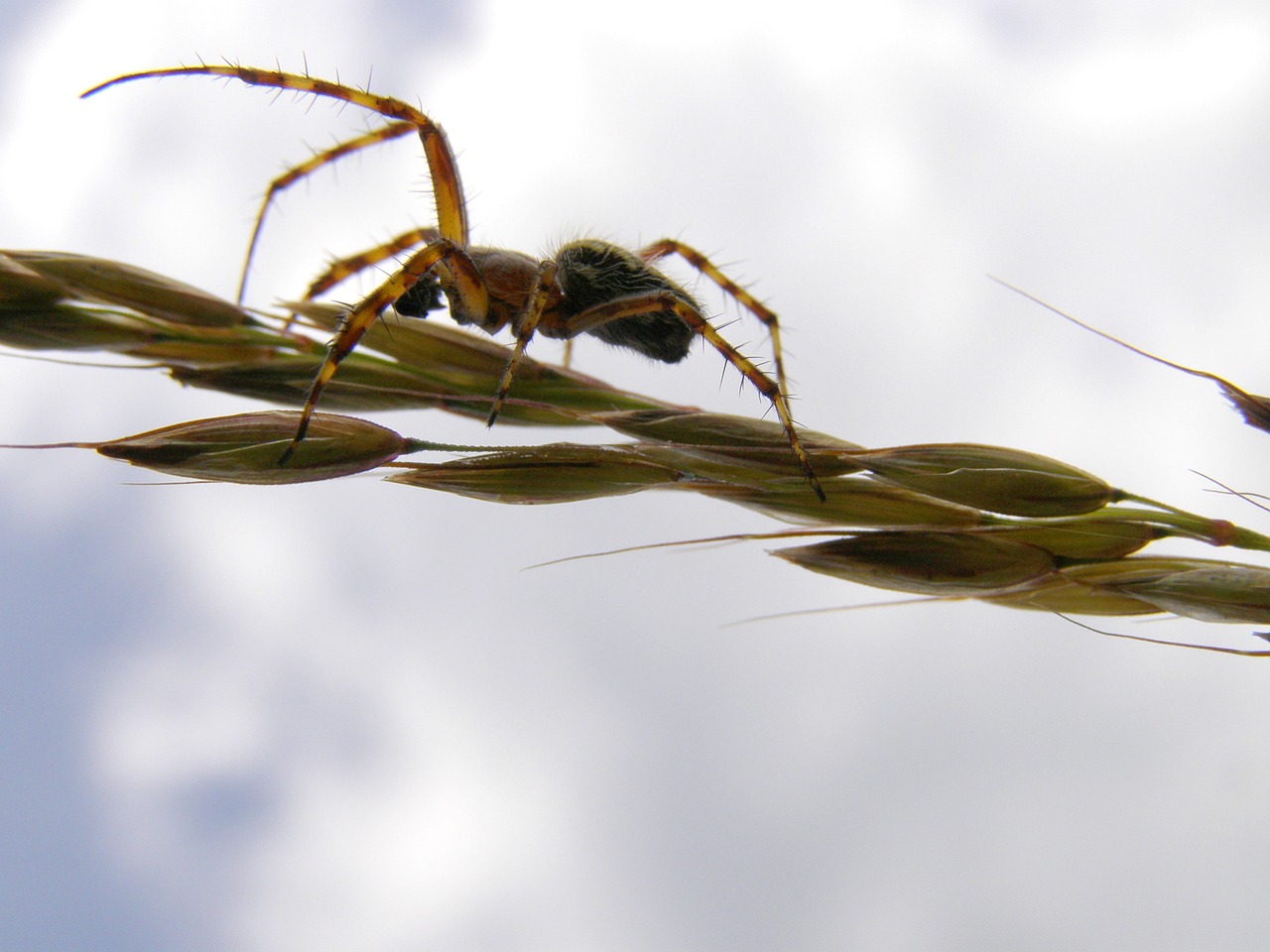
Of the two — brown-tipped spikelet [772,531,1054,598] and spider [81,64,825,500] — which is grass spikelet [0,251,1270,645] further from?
spider [81,64,825,500]

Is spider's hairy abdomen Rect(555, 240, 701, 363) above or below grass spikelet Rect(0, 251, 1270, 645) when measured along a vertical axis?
above

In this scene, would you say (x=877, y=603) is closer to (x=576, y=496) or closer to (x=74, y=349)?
(x=576, y=496)

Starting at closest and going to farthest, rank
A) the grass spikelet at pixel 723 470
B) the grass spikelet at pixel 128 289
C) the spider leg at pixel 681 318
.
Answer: the grass spikelet at pixel 723 470 → the grass spikelet at pixel 128 289 → the spider leg at pixel 681 318

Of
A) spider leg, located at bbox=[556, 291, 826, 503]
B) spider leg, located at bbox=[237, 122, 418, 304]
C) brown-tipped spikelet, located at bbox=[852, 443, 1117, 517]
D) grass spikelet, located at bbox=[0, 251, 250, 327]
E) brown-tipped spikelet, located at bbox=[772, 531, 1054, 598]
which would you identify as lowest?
brown-tipped spikelet, located at bbox=[772, 531, 1054, 598]

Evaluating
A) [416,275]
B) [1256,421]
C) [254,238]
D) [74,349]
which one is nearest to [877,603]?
[1256,421]

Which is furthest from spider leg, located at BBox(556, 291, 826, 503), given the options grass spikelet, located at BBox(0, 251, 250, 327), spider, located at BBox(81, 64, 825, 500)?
grass spikelet, located at BBox(0, 251, 250, 327)

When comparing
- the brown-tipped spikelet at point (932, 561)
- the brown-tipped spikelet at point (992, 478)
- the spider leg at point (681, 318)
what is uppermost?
the spider leg at point (681, 318)

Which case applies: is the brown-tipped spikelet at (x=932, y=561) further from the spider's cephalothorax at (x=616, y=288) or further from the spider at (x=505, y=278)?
the spider's cephalothorax at (x=616, y=288)

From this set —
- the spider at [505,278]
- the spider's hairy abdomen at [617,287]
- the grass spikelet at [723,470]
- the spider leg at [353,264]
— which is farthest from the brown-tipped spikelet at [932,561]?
the spider leg at [353,264]
